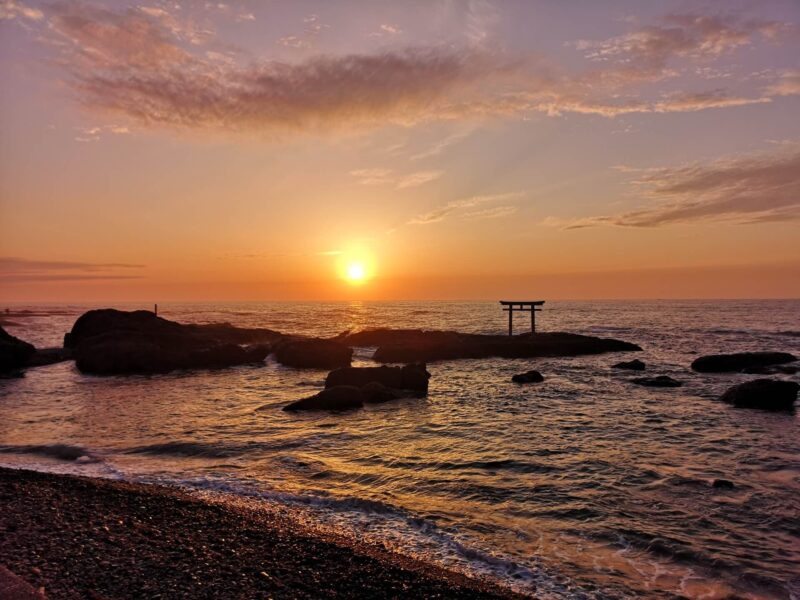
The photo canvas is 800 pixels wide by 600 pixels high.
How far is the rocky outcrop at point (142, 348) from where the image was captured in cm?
3525

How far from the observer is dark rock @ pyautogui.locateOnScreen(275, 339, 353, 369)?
38.7 metres

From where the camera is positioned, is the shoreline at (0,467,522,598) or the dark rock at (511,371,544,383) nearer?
the shoreline at (0,467,522,598)

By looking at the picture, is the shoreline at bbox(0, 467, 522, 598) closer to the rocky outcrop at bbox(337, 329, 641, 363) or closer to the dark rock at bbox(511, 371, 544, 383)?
the dark rock at bbox(511, 371, 544, 383)

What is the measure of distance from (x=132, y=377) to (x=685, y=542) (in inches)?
1339

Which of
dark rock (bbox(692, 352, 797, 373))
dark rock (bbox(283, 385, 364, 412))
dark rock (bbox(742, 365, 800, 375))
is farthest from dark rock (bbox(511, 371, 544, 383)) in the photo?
dark rock (bbox(742, 365, 800, 375))

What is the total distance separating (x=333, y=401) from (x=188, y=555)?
14.9 m

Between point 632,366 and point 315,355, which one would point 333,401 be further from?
point 632,366

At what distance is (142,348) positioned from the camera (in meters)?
36.1

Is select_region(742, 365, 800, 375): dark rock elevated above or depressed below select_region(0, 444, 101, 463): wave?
below

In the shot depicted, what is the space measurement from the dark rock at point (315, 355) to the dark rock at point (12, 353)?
740 inches

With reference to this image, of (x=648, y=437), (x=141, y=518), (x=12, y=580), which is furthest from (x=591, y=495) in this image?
(x=12, y=580)

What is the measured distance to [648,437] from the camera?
17844 mm

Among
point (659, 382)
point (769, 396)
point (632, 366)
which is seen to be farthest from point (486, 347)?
point (769, 396)

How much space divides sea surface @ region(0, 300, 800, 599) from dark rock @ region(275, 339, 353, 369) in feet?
32.5
